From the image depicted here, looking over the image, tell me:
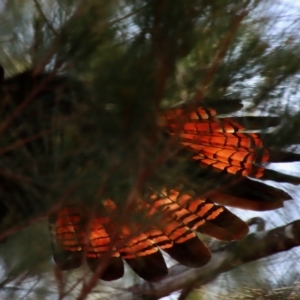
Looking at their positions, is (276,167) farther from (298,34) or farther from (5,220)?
(5,220)

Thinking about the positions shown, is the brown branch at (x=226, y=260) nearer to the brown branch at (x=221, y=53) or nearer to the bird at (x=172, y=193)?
the bird at (x=172, y=193)

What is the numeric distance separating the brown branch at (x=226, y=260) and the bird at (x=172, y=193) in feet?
0.10

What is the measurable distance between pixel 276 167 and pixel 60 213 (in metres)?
0.53

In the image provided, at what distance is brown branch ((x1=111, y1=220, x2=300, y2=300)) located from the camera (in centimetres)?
163

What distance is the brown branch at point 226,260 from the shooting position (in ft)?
5.36

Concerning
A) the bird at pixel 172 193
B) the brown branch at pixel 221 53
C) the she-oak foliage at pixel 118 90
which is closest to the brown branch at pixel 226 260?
the bird at pixel 172 193

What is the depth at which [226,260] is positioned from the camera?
1639mm

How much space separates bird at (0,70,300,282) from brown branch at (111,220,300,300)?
3 centimetres

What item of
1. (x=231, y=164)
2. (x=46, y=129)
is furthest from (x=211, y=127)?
(x=46, y=129)

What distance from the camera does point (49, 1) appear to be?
5.36 feet

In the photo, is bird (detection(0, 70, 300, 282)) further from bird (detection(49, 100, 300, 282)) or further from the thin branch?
the thin branch

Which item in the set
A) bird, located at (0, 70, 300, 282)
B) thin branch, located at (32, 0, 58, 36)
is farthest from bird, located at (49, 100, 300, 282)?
thin branch, located at (32, 0, 58, 36)

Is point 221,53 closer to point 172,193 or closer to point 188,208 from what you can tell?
point 172,193

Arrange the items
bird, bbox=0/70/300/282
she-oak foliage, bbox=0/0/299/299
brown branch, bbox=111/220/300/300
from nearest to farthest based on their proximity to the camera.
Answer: she-oak foliage, bbox=0/0/299/299 < bird, bbox=0/70/300/282 < brown branch, bbox=111/220/300/300
